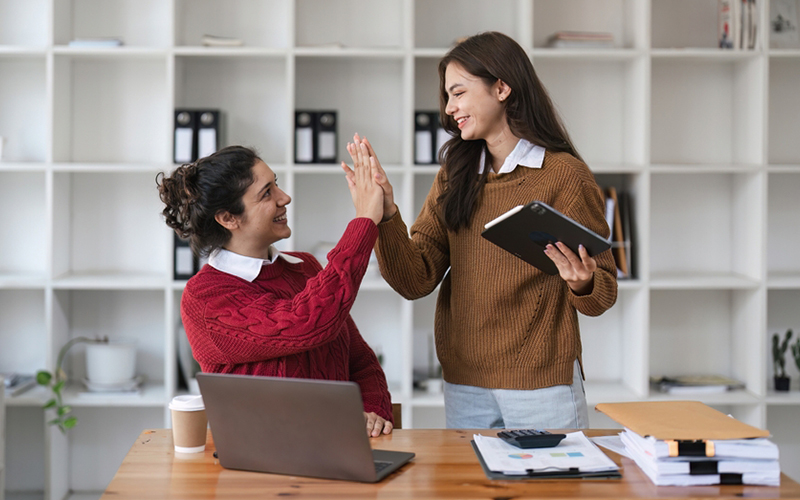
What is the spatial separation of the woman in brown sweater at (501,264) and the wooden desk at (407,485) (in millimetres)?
418

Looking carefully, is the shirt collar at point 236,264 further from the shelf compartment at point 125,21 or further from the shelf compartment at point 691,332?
the shelf compartment at point 691,332

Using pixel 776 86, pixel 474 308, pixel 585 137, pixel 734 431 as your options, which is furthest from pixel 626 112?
pixel 734 431

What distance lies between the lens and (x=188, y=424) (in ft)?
4.43

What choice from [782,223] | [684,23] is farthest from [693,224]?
[684,23]

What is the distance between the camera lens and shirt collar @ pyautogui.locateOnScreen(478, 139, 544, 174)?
1.76m

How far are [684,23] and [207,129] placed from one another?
7.07ft

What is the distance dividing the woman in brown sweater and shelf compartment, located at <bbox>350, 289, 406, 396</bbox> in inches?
57.3

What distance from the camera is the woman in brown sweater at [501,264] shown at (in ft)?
5.60

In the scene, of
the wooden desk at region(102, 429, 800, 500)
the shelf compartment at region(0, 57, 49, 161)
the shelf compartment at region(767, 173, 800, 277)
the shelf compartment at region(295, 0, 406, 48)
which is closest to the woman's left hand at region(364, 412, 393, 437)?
the wooden desk at region(102, 429, 800, 500)

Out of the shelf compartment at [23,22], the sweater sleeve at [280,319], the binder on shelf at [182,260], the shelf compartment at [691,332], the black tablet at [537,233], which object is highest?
the shelf compartment at [23,22]

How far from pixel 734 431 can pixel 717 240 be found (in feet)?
7.65

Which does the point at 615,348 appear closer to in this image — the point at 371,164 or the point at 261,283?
the point at 371,164

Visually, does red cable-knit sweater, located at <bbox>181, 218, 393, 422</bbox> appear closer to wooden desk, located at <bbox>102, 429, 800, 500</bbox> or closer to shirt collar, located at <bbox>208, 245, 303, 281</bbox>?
shirt collar, located at <bbox>208, 245, 303, 281</bbox>

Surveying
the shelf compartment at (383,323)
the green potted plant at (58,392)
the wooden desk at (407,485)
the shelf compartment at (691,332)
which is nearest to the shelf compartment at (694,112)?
the shelf compartment at (691,332)
